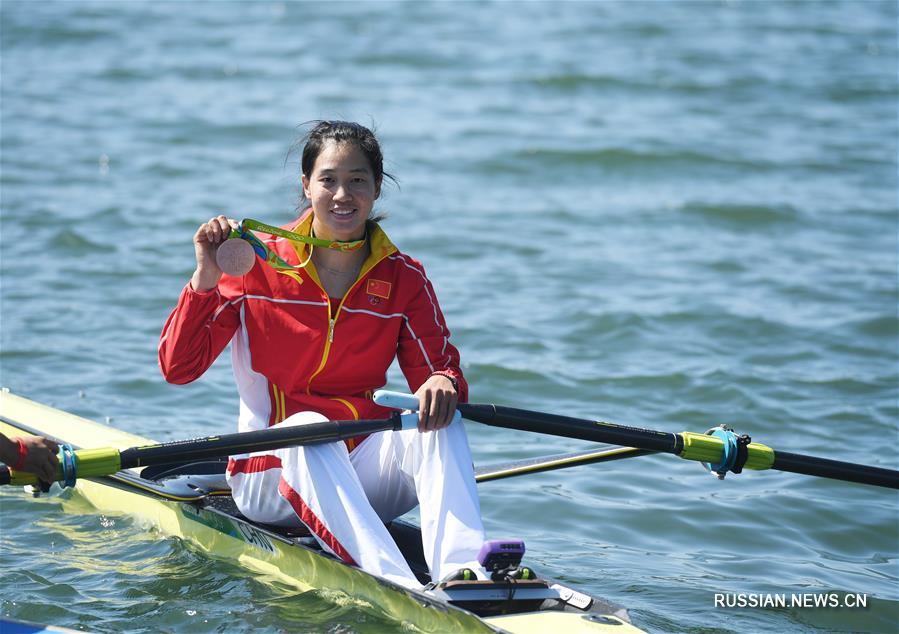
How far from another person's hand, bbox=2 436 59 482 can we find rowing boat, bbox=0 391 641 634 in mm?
817

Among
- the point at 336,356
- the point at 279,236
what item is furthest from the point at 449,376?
the point at 279,236

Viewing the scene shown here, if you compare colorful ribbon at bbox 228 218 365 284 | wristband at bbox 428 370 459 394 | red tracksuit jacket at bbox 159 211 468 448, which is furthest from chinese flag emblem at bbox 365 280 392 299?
wristband at bbox 428 370 459 394

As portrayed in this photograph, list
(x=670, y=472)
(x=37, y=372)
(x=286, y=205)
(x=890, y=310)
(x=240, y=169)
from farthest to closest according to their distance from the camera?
1. (x=240, y=169)
2. (x=286, y=205)
3. (x=890, y=310)
4. (x=37, y=372)
5. (x=670, y=472)

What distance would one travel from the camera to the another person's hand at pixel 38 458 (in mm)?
3734

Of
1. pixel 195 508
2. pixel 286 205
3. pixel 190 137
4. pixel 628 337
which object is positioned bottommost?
pixel 195 508

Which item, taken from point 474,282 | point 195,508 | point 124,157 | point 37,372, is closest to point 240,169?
point 124,157

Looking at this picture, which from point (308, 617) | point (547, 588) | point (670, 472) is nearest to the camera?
point (547, 588)

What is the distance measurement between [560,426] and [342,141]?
1.29m

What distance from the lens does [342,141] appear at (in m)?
4.26

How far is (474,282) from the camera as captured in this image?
31.0 ft

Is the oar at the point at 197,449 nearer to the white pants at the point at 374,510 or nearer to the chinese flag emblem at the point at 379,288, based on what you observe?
the white pants at the point at 374,510

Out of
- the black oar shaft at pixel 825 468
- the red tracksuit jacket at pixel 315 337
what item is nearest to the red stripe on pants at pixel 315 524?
the red tracksuit jacket at pixel 315 337

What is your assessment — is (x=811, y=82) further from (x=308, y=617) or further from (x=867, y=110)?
(x=308, y=617)

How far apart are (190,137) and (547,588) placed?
10.6 m
